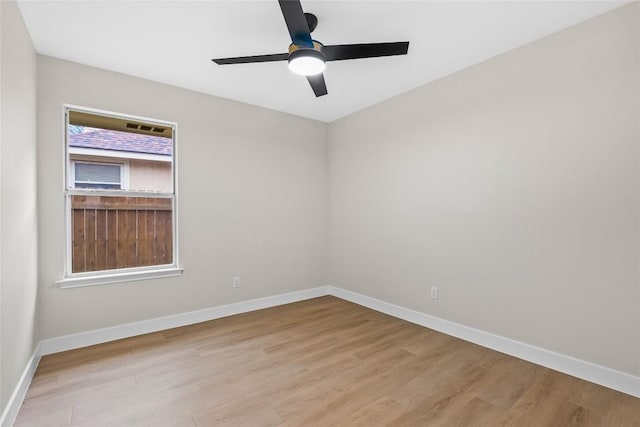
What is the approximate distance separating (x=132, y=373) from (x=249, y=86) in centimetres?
284

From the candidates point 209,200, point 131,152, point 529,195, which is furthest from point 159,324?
point 529,195

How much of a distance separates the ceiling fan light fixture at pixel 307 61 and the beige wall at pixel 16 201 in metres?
1.62

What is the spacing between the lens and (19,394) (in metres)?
1.89

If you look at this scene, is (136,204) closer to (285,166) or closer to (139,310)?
(139,310)

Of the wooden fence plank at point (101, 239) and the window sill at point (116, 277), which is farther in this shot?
the wooden fence plank at point (101, 239)

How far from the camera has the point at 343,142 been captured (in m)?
4.32

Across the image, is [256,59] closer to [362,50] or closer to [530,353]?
[362,50]

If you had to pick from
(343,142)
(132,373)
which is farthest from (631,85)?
(132,373)

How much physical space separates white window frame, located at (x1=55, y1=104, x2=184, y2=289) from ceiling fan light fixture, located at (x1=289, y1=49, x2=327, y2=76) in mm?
1879

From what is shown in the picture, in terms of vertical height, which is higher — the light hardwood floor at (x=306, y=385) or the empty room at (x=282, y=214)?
the empty room at (x=282, y=214)

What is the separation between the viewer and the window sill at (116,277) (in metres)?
2.68

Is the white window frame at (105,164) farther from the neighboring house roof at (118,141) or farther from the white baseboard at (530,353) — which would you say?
the white baseboard at (530,353)

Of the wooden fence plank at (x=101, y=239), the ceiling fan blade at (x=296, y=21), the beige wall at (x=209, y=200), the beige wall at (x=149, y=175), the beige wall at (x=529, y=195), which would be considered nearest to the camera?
the ceiling fan blade at (x=296, y=21)

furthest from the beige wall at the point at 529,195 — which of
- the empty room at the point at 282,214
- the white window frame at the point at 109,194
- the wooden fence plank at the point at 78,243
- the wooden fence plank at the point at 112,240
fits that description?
the wooden fence plank at the point at 78,243
